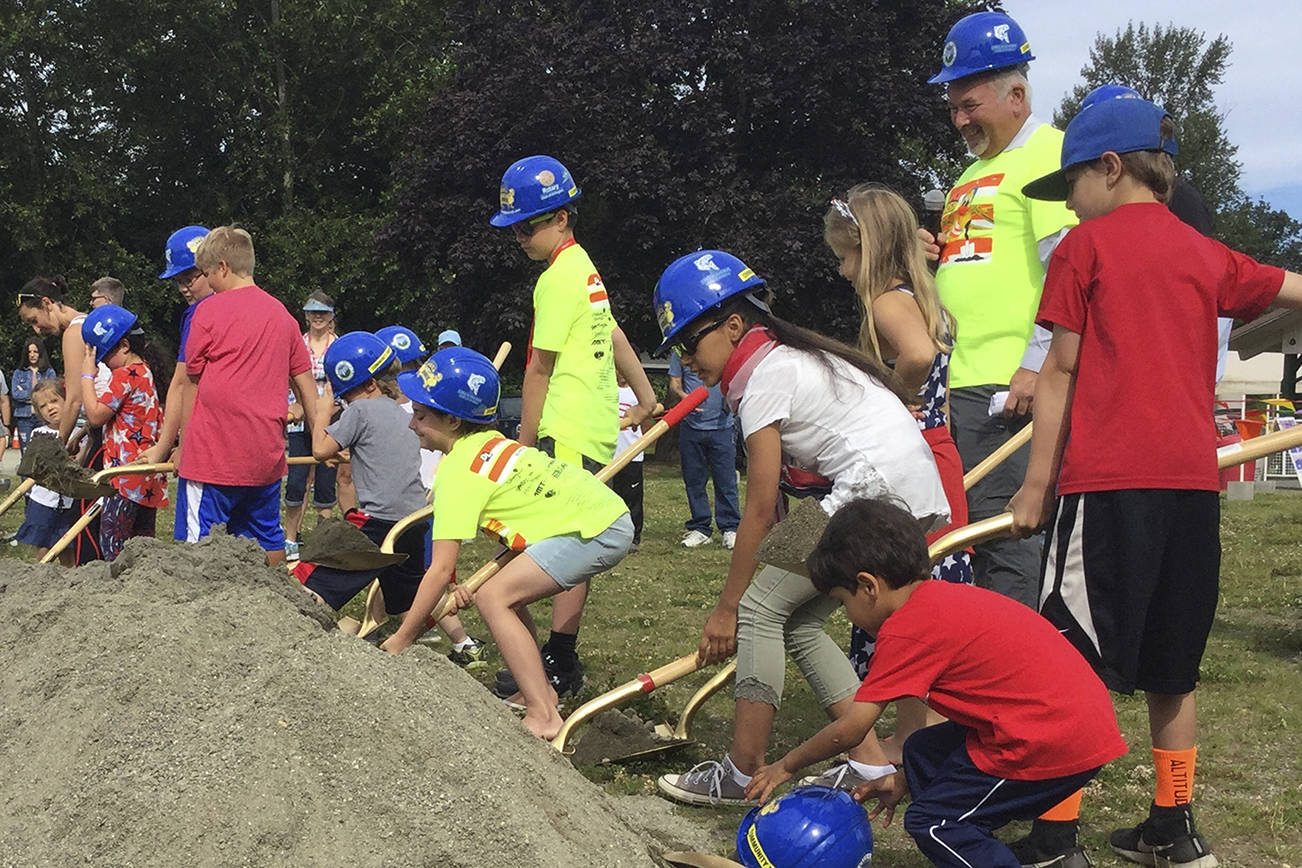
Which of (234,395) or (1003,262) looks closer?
(1003,262)

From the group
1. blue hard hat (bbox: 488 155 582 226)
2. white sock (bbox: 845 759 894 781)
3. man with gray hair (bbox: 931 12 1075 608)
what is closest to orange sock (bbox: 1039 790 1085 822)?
white sock (bbox: 845 759 894 781)

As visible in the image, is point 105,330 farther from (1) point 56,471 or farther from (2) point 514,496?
(2) point 514,496

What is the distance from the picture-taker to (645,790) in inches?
175

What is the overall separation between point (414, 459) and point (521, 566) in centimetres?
206

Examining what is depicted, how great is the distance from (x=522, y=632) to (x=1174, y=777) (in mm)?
2103

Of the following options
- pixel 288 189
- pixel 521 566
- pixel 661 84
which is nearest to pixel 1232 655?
pixel 521 566

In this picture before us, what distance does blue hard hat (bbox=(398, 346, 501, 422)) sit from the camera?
4.81m

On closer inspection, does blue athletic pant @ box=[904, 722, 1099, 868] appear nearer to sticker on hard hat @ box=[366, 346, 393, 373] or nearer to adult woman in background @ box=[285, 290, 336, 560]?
sticker on hard hat @ box=[366, 346, 393, 373]

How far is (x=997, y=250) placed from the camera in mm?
4652

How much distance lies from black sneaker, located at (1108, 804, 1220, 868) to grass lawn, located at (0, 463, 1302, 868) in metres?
0.08

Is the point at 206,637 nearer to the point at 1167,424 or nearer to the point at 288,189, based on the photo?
the point at 1167,424

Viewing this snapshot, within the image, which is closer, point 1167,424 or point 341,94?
point 1167,424

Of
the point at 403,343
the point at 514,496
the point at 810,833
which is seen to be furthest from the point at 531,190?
the point at 810,833

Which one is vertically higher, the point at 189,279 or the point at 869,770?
the point at 189,279
